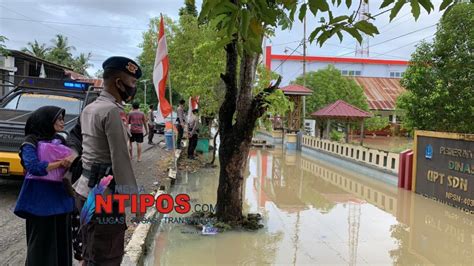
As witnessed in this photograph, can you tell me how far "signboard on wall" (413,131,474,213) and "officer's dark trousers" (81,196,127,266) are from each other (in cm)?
723

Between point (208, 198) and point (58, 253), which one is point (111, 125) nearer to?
point (58, 253)

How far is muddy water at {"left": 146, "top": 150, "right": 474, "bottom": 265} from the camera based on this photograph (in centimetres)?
527

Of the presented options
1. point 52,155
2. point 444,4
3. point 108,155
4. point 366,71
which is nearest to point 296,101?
point 52,155

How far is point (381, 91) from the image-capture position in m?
34.8

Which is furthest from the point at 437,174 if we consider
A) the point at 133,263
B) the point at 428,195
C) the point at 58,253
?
the point at 58,253

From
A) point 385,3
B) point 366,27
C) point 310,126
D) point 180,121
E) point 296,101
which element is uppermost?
point 296,101

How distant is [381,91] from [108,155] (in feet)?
114

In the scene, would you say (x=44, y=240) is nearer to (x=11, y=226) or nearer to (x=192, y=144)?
(x=11, y=226)

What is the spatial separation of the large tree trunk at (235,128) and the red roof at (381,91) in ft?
88.9

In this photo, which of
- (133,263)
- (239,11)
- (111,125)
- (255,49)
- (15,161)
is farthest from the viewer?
(15,161)

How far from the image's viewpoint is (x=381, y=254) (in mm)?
5480

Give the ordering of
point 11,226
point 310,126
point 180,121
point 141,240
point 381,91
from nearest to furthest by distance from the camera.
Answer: point 141,240
point 11,226
point 180,121
point 310,126
point 381,91

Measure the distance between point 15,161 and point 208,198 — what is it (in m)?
3.64

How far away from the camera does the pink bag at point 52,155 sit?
3.26m
